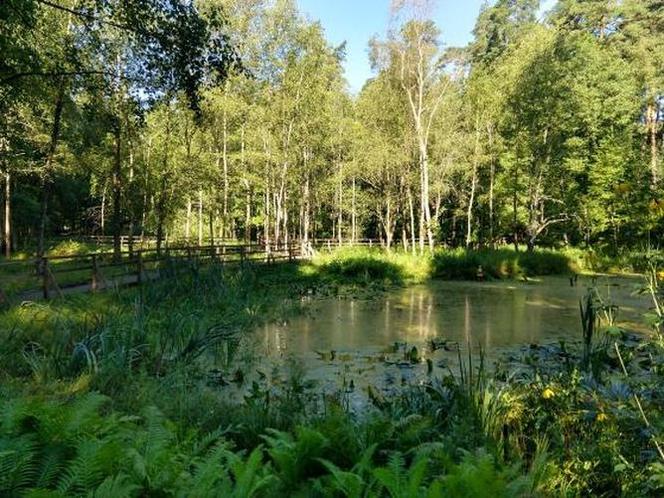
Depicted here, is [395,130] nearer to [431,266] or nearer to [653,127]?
[431,266]

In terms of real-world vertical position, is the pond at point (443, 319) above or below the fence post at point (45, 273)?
below

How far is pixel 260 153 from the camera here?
89.5 ft

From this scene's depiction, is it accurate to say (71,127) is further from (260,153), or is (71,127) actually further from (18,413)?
(18,413)

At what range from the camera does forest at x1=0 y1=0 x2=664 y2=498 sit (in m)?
2.74

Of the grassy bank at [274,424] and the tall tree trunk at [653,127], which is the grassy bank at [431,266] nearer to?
the grassy bank at [274,424]

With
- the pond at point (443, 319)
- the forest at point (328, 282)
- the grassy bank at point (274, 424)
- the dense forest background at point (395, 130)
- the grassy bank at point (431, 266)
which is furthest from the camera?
the dense forest background at point (395, 130)

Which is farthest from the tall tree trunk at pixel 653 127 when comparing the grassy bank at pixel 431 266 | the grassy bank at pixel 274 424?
the grassy bank at pixel 274 424

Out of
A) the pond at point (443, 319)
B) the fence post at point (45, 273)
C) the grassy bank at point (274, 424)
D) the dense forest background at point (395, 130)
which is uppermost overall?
the dense forest background at point (395, 130)

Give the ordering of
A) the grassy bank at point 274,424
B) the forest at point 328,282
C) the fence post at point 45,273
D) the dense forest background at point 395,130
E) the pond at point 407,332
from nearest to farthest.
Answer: the grassy bank at point 274,424, the forest at point 328,282, the pond at point 407,332, the fence post at point 45,273, the dense forest background at point 395,130

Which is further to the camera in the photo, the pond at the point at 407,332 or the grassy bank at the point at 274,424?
the pond at the point at 407,332

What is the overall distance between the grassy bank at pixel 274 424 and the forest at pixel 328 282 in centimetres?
3

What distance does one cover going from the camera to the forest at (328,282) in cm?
274

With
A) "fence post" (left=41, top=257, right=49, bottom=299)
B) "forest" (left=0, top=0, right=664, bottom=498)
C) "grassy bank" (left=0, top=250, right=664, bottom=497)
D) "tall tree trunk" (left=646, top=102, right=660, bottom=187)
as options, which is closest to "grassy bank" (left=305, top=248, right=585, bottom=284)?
"forest" (left=0, top=0, right=664, bottom=498)

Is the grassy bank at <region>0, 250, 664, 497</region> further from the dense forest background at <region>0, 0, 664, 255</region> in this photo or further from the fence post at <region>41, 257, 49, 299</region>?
the dense forest background at <region>0, 0, 664, 255</region>
